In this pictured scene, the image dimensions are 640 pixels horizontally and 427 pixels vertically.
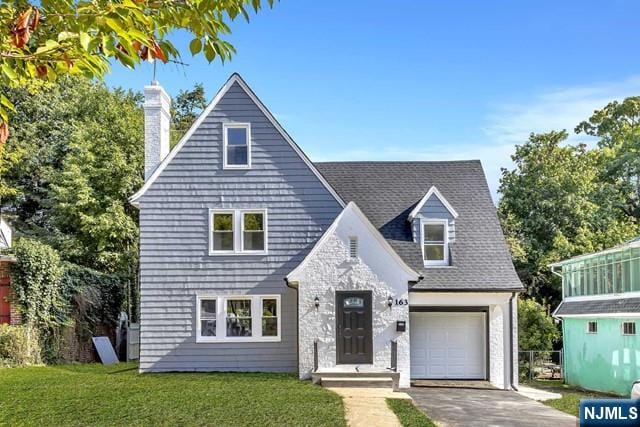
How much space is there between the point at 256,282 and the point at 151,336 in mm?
3153

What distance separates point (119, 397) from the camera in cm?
1327

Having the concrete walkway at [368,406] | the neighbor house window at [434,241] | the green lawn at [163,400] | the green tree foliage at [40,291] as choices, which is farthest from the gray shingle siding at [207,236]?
the green tree foliage at [40,291]

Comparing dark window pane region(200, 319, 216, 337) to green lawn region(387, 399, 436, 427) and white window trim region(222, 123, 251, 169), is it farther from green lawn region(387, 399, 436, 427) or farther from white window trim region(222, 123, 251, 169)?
green lawn region(387, 399, 436, 427)

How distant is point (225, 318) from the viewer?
17938mm

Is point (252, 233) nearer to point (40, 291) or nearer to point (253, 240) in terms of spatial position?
point (253, 240)

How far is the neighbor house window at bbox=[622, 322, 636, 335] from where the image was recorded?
20408mm

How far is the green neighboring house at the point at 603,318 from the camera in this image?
20.6 metres

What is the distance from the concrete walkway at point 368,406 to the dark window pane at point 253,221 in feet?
16.9

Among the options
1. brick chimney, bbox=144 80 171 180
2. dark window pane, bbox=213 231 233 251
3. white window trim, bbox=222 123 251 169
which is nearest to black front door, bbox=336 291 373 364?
dark window pane, bbox=213 231 233 251

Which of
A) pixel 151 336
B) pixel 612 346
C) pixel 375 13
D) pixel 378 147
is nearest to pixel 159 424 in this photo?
pixel 151 336

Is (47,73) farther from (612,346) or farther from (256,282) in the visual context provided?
(612,346)

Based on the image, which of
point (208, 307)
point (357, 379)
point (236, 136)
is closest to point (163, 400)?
point (357, 379)

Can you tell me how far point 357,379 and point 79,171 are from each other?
1915 centimetres

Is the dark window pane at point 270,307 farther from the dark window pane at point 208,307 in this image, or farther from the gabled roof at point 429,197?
the gabled roof at point 429,197
